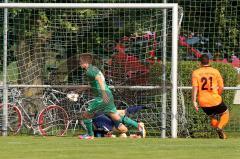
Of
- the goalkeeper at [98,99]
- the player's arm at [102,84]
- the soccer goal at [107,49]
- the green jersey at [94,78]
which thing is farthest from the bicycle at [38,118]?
the player's arm at [102,84]

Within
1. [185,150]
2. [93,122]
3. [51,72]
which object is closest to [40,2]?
[51,72]

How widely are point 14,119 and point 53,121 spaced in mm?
846

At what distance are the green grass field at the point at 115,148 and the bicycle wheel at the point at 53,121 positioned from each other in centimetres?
188

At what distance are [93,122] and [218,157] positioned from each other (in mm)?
6513

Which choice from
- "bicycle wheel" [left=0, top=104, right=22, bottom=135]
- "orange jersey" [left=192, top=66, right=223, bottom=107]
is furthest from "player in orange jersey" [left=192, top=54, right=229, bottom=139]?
"bicycle wheel" [left=0, top=104, right=22, bottom=135]

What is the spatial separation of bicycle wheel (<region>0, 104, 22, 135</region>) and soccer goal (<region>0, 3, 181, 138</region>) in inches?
5.4

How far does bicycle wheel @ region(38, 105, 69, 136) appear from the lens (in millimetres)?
21531

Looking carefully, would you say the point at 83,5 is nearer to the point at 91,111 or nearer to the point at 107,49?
the point at 107,49

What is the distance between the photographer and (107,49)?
22.6 meters

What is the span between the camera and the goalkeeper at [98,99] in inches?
805

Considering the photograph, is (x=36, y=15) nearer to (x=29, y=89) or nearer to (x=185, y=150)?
(x=29, y=89)

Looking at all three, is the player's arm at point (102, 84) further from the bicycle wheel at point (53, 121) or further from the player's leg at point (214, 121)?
the player's leg at point (214, 121)

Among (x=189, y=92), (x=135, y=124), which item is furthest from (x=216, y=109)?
(x=189, y=92)

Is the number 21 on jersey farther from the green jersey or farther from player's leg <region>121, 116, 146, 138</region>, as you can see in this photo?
the green jersey
